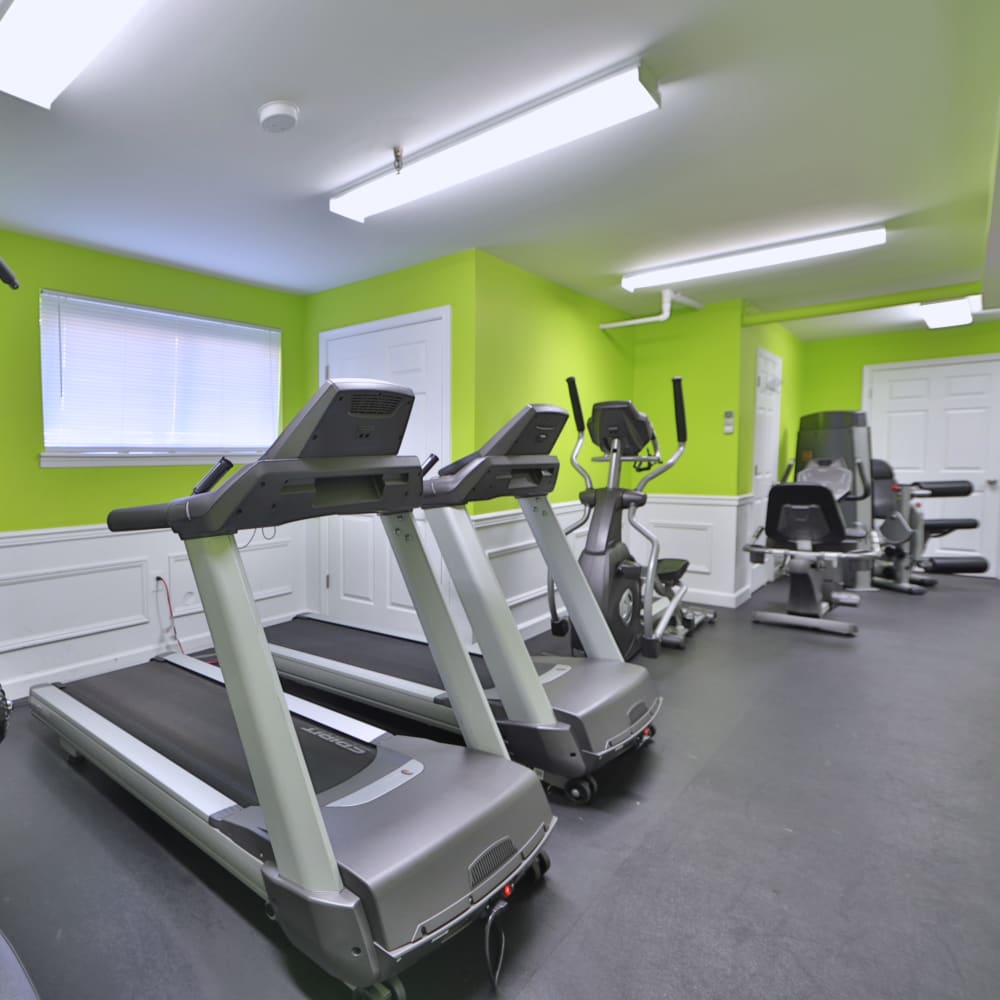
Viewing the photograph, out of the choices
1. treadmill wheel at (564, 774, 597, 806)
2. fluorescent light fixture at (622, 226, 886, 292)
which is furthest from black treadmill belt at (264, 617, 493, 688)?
fluorescent light fixture at (622, 226, 886, 292)

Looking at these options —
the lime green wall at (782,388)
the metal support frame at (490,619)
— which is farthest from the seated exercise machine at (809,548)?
the metal support frame at (490,619)

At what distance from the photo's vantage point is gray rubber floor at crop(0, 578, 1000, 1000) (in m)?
1.48

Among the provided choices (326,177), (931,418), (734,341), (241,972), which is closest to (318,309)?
(326,177)

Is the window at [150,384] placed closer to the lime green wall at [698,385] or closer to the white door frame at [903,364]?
the lime green wall at [698,385]

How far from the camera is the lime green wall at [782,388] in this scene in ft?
16.3

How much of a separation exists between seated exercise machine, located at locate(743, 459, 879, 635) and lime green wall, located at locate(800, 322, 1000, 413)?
2656 millimetres

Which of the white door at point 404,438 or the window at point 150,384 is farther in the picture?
the white door at point 404,438

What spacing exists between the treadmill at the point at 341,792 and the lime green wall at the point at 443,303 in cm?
189

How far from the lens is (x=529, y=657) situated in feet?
7.50

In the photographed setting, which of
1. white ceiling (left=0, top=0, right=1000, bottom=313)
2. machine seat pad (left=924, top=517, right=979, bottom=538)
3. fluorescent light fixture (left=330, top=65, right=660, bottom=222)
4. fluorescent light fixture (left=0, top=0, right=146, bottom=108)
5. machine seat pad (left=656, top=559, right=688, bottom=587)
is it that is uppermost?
white ceiling (left=0, top=0, right=1000, bottom=313)

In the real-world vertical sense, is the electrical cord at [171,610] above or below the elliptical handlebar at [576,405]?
below

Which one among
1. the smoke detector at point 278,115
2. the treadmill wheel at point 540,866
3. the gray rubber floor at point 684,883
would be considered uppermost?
the smoke detector at point 278,115

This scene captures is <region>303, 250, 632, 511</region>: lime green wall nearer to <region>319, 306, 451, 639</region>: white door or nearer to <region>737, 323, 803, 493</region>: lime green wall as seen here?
<region>319, 306, 451, 639</region>: white door

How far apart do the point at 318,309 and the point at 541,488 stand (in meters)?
3.01
